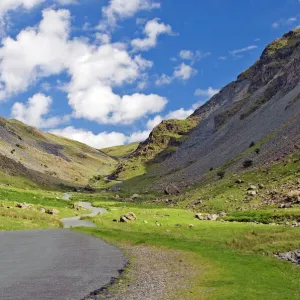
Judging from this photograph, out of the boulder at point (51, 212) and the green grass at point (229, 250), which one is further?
the boulder at point (51, 212)

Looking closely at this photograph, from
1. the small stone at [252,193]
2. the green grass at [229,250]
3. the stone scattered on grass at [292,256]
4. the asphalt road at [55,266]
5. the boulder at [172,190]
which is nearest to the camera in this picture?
the green grass at [229,250]

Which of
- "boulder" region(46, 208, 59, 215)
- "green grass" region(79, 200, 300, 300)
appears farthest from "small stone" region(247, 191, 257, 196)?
"boulder" region(46, 208, 59, 215)

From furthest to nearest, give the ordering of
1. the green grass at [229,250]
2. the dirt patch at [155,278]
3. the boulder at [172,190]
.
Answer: the boulder at [172,190] → the green grass at [229,250] → the dirt patch at [155,278]

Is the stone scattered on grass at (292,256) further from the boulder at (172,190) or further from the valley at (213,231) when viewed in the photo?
the boulder at (172,190)

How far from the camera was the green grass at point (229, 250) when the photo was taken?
26.6m

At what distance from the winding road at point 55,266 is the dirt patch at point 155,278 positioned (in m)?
1.37

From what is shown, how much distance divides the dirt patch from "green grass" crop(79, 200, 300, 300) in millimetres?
1098

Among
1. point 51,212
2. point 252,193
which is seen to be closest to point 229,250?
point 252,193

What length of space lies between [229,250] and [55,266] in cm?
2000

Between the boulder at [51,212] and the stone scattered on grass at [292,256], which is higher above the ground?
the stone scattered on grass at [292,256]

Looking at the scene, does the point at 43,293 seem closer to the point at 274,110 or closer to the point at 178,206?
the point at 178,206

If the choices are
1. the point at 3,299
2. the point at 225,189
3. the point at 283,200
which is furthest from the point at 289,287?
the point at 225,189

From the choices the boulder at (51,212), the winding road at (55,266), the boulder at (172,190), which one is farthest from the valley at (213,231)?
the winding road at (55,266)

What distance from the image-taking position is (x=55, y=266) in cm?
3653
